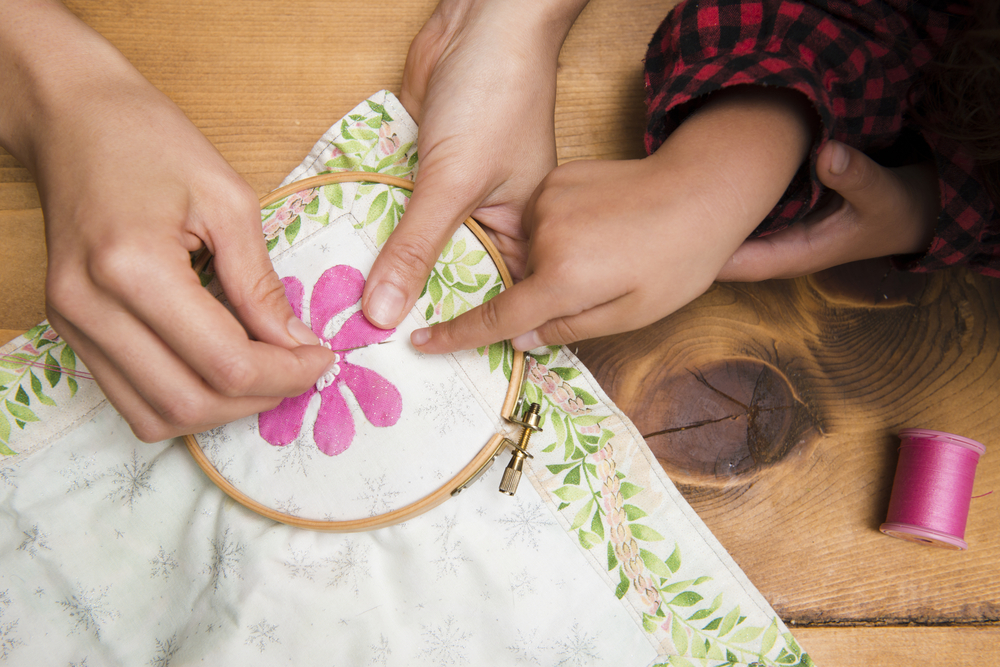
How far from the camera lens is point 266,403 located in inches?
28.3

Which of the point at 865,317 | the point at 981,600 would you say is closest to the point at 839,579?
the point at 981,600

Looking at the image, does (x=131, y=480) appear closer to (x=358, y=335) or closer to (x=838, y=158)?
(x=358, y=335)

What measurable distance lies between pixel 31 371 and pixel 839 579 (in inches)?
54.8

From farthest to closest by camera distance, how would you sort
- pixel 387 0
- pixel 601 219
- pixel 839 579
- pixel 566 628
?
pixel 387 0 < pixel 839 579 < pixel 566 628 < pixel 601 219

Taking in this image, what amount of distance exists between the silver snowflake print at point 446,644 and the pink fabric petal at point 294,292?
1.71 feet

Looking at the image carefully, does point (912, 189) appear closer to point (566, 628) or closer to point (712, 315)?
point (712, 315)

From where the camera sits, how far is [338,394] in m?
0.75

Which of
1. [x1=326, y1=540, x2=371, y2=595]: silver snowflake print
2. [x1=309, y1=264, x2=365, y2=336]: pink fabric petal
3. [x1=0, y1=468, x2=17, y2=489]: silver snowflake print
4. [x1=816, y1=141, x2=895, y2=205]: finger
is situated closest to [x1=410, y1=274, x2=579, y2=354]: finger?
[x1=309, y1=264, x2=365, y2=336]: pink fabric petal

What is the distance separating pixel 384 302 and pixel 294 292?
0.17 metres

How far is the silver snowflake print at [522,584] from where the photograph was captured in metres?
0.77

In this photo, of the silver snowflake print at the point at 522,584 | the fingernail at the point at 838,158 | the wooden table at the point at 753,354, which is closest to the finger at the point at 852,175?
the fingernail at the point at 838,158

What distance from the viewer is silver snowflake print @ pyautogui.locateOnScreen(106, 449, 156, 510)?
790 millimetres

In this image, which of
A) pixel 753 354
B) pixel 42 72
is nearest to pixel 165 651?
pixel 42 72

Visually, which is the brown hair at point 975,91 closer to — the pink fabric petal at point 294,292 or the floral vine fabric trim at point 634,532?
the floral vine fabric trim at point 634,532
